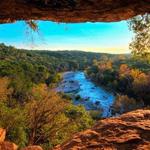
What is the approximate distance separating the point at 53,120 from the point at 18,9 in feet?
120

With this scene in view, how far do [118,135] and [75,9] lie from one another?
407cm

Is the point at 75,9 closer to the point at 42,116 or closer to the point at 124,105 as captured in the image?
the point at 42,116

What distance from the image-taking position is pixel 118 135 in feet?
35.1

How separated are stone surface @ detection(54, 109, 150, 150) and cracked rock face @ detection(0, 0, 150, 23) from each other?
3.26 metres

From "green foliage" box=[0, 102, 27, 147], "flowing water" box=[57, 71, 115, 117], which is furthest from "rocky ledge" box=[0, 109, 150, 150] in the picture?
"flowing water" box=[57, 71, 115, 117]

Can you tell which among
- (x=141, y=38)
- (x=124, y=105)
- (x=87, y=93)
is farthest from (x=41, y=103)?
(x=87, y=93)

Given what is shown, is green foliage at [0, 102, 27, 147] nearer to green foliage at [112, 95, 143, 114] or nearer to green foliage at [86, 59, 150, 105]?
green foliage at [86, 59, 150, 105]

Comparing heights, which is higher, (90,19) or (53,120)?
(90,19)

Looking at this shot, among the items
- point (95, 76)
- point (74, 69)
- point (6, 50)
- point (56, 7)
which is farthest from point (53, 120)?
point (74, 69)

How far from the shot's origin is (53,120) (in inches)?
1752

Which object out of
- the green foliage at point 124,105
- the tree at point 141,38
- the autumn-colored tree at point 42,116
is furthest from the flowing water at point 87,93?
the tree at point 141,38

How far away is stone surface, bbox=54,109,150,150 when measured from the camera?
10047 millimetres

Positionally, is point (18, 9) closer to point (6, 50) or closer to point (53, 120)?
point (53, 120)

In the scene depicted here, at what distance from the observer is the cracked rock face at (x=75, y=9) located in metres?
8.10
